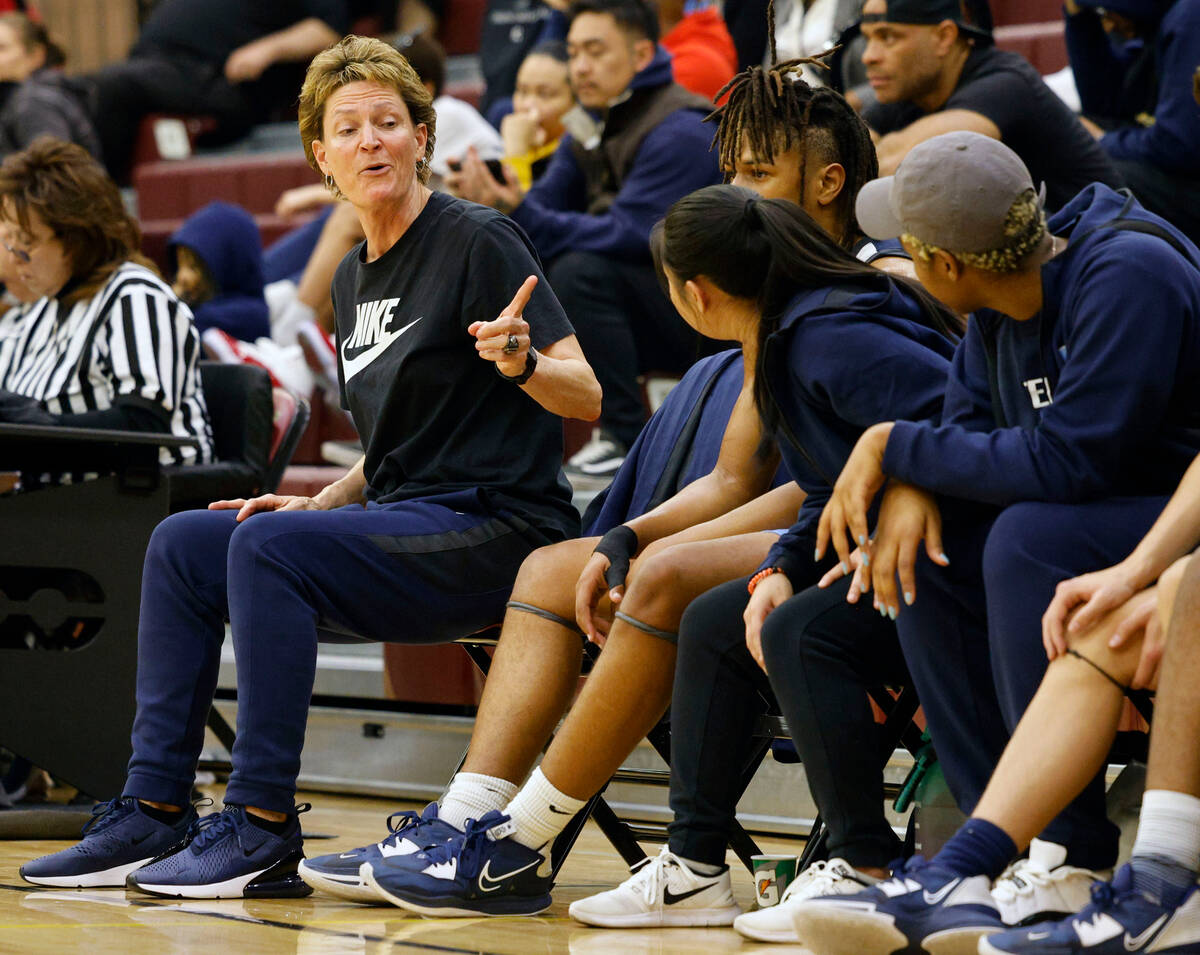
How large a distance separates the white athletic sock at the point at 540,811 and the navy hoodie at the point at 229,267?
3228 millimetres

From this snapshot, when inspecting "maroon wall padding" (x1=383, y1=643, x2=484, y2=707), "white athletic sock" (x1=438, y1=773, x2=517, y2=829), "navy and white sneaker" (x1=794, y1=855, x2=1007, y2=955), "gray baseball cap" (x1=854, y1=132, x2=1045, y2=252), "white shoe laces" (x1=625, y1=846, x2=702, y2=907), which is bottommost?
"maroon wall padding" (x1=383, y1=643, x2=484, y2=707)

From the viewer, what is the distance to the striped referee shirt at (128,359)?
11.4 ft

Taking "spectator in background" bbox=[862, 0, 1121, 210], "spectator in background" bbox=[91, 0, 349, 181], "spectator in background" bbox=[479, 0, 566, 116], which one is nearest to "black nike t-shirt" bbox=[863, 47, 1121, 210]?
"spectator in background" bbox=[862, 0, 1121, 210]

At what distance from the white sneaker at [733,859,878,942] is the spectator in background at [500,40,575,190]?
11.4 ft

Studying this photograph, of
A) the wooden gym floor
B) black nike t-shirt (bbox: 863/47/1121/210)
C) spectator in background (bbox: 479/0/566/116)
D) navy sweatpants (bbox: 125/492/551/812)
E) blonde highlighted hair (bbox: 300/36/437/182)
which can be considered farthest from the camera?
spectator in background (bbox: 479/0/566/116)

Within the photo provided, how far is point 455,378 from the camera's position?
8.75 ft

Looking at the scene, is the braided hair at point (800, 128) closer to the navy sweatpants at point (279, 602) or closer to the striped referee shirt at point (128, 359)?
the navy sweatpants at point (279, 602)

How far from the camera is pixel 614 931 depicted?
7.38 feet

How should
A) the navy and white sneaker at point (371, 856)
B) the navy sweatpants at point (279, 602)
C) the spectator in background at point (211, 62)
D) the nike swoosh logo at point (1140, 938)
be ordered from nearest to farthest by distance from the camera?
the nike swoosh logo at point (1140, 938) < the navy and white sneaker at point (371, 856) < the navy sweatpants at point (279, 602) < the spectator in background at point (211, 62)

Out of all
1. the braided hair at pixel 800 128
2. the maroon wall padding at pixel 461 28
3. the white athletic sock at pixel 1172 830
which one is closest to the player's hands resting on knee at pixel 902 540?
the white athletic sock at pixel 1172 830

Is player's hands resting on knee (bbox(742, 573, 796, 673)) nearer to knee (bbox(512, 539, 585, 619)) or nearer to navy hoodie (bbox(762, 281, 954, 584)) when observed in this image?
navy hoodie (bbox(762, 281, 954, 584))

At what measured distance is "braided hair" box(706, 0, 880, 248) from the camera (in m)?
2.65

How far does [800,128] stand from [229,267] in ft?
9.98

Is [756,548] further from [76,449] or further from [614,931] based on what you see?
[76,449]
